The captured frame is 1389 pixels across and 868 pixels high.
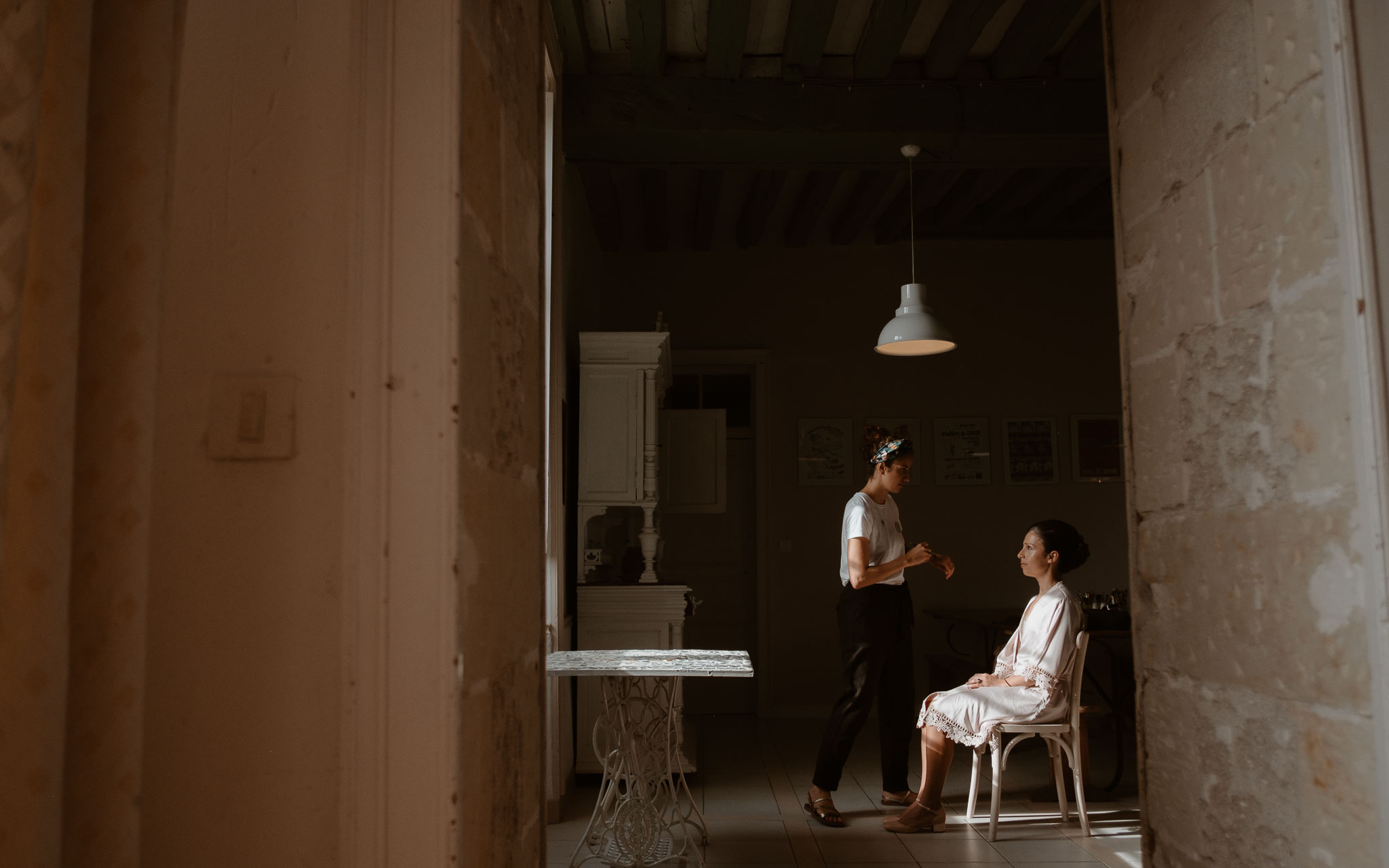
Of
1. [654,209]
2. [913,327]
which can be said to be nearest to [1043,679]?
[913,327]

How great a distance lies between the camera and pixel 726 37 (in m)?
4.31

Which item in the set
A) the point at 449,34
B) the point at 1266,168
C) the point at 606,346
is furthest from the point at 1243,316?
the point at 606,346

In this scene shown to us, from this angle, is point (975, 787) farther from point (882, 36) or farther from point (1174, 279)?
point (882, 36)

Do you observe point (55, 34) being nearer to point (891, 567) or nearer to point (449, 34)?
point (449, 34)

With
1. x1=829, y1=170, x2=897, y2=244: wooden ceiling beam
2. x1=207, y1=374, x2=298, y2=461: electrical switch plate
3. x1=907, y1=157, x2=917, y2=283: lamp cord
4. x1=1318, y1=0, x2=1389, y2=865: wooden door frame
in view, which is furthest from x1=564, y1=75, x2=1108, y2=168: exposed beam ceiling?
x1=207, y1=374, x2=298, y2=461: electrical switch plate

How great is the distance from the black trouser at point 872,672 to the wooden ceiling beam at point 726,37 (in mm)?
2523

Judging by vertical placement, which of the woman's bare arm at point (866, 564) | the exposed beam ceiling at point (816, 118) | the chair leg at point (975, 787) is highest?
the exposed beam ceiling at point (816, 118)

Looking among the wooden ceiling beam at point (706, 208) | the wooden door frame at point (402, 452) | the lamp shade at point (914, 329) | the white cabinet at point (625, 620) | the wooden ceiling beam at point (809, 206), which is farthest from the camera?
the wooden ceiling beam at point (809, 206)

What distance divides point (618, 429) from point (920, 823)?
2.45m

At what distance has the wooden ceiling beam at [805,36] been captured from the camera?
13.4 ft

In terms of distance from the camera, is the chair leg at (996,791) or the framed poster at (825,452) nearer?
the chair leg at (996,791)

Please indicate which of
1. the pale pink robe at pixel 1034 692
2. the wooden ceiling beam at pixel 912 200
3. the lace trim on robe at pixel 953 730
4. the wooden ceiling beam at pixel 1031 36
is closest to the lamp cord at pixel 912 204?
the wooden ceiling beam at pixel 912 200

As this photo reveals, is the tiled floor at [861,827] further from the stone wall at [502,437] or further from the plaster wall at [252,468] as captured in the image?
the plaster wall at [252,468]

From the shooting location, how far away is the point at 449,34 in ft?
4.65
